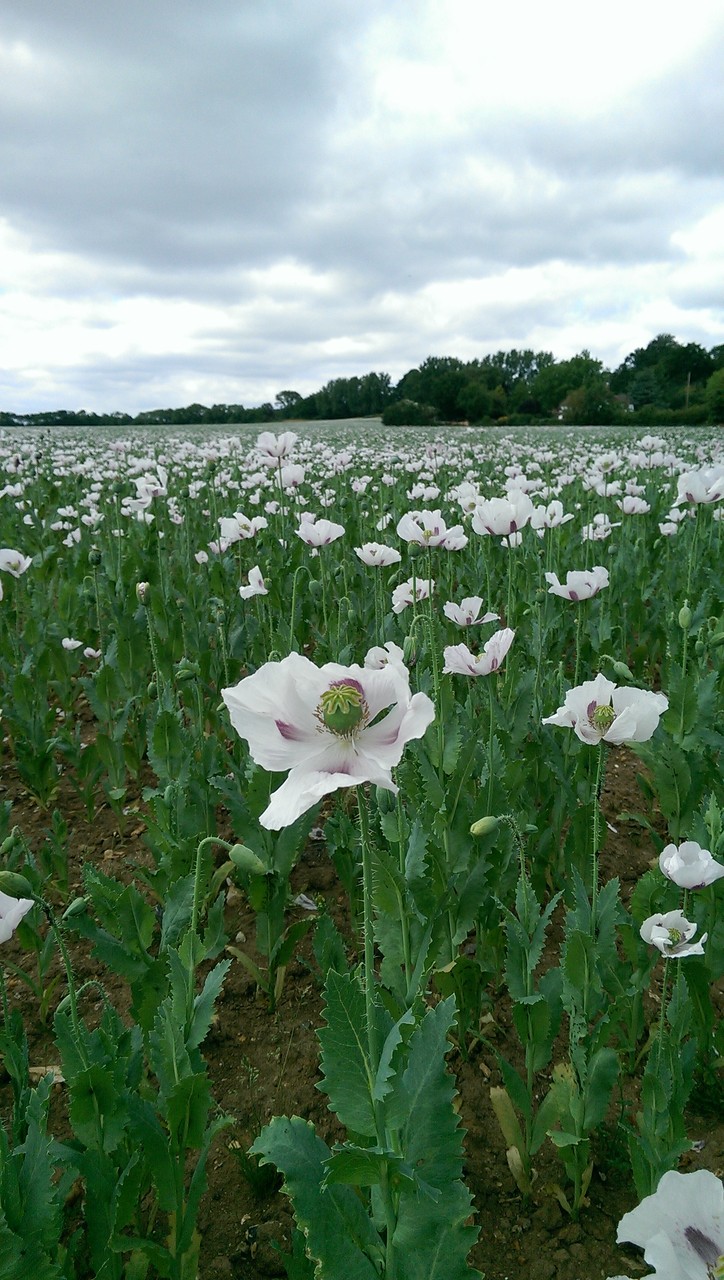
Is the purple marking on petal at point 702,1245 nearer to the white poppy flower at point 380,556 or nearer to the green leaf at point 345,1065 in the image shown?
the green leaf at point 345,1065

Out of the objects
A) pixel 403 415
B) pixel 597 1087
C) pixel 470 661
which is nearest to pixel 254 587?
pixel 470 661

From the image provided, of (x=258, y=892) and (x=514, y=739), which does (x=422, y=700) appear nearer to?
(x=258, y=892)

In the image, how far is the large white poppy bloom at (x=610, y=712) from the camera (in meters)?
1.97

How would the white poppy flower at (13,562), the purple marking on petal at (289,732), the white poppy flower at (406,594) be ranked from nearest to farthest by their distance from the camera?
1. the purple marking on petal at (289,732)
2. the white poppy flower at (406,594)
3. the white poppy flower at (13,562)

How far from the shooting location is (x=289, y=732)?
1272 millimetres

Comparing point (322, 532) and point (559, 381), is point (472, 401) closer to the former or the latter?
point (559, 381)

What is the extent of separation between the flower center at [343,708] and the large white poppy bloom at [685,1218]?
681 mm

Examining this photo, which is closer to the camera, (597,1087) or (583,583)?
(597,1087)

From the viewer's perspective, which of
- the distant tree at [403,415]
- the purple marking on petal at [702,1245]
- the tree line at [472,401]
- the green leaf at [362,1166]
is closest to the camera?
the purple marking on petal at [702,1245]

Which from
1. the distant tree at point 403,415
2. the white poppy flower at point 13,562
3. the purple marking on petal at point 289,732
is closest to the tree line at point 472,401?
the distant tree at point 403,415

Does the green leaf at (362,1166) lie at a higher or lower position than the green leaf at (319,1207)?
higher

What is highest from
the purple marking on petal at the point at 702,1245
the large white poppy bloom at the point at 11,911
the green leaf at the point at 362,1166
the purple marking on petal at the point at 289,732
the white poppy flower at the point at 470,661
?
the purple marking on petal at the point at 289,732

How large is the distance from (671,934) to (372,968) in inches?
30.9

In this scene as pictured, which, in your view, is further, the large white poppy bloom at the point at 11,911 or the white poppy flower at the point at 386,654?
the large white poppy bloom at the point at 11,911
